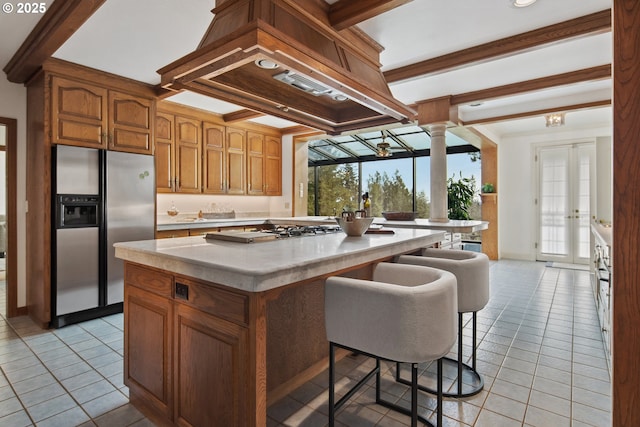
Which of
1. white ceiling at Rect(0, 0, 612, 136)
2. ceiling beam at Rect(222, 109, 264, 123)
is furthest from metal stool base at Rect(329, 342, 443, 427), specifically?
ceiling beam at Rect(222, 109, 264, 123)

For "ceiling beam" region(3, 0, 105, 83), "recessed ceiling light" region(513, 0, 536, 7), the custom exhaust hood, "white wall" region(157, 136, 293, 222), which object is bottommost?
"white wall" region(157, 136, 293, 222)

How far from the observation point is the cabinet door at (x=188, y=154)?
4.77 meters

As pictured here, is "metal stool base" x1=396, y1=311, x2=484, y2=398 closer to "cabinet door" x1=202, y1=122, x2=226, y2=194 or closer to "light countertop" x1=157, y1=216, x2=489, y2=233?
"light countertop" x1=157, y1=216, x2=489, y2=233

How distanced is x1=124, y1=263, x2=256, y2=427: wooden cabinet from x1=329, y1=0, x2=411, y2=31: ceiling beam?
1.83 meters

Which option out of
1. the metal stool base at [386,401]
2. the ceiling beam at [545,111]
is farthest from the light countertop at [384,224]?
the metal stool base at [386,401]

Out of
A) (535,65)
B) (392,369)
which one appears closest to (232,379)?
(392,369)

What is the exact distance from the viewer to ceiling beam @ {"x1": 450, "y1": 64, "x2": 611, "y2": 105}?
342 centimetres

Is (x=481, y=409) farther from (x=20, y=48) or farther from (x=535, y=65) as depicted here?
(x=20, y=48)

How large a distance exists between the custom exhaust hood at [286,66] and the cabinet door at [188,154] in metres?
2.84

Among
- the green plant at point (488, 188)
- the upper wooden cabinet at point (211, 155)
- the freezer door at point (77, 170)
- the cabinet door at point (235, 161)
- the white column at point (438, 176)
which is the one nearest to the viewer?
the freezer door at point (77, 170)

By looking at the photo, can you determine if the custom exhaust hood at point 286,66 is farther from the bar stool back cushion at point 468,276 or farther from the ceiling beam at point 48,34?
the bar stool back cushion at point 468,276

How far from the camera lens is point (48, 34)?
8.27 feet
